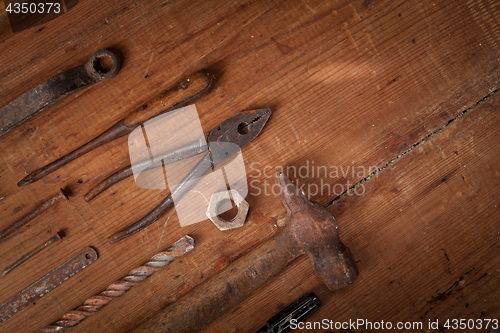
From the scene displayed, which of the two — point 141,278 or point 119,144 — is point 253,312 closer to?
point 141,278

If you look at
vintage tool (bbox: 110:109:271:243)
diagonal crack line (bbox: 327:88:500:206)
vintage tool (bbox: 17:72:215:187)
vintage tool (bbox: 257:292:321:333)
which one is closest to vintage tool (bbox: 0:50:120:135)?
vintage tool (bbox: 17:72:215:187)

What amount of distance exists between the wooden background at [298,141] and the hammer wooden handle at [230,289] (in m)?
0.11

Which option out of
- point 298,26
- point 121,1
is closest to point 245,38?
point 298,26

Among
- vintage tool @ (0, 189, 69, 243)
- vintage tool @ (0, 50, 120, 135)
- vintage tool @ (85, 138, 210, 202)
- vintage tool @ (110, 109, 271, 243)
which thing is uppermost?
vintage tool @ (0, 50, 120, 135)

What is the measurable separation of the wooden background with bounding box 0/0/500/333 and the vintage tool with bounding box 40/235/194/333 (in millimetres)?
50

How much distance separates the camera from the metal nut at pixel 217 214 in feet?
4.81

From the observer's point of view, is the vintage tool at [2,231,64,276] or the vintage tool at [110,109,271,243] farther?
the vintage tool at [2,231,64,276]

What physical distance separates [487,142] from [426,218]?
21.4 inches

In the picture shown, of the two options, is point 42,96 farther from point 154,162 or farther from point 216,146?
point 216,146

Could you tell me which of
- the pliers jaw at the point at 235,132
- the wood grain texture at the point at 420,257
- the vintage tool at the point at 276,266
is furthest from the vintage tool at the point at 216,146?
the wood grain texture at the point at 420,257

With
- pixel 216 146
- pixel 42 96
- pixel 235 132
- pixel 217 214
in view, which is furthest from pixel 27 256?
pixel 235 132

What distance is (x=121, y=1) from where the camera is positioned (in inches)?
58.2

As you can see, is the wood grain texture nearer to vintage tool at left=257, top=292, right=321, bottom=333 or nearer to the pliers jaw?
vintage tool at left=257, top=292, right=321, bottom=333

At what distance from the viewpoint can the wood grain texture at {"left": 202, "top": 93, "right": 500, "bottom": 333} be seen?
1552 mm
